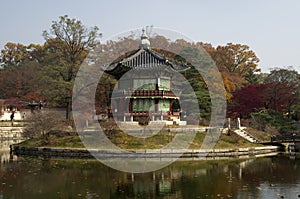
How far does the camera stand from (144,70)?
115 feet

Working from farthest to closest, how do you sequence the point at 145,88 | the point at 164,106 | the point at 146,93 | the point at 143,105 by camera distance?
1. the point at 164,106
2. the point at 145,88
3. the point at 143,105
4. the point at 146,93

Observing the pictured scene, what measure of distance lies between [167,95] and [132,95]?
3.29 meters

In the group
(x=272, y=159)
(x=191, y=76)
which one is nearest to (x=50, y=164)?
(x=272, y=159)

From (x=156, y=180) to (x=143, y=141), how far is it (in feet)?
33.1

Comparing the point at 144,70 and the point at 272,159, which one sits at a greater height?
the point at 144,70

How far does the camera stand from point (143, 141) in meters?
27.9

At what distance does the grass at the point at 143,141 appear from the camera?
27.5 m

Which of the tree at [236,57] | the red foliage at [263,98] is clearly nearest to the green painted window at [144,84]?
the red foliage at [263,98]

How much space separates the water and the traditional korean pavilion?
1119 cm

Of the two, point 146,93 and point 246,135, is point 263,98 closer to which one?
point 246,135

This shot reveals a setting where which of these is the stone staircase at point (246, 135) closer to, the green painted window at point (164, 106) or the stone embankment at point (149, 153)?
the stone embankment at point (149, 153)

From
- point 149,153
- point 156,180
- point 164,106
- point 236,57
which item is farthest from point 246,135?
point 236,57

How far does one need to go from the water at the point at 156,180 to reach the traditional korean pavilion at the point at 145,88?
11194mm

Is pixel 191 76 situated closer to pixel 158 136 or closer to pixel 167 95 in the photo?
pixel 167 95
